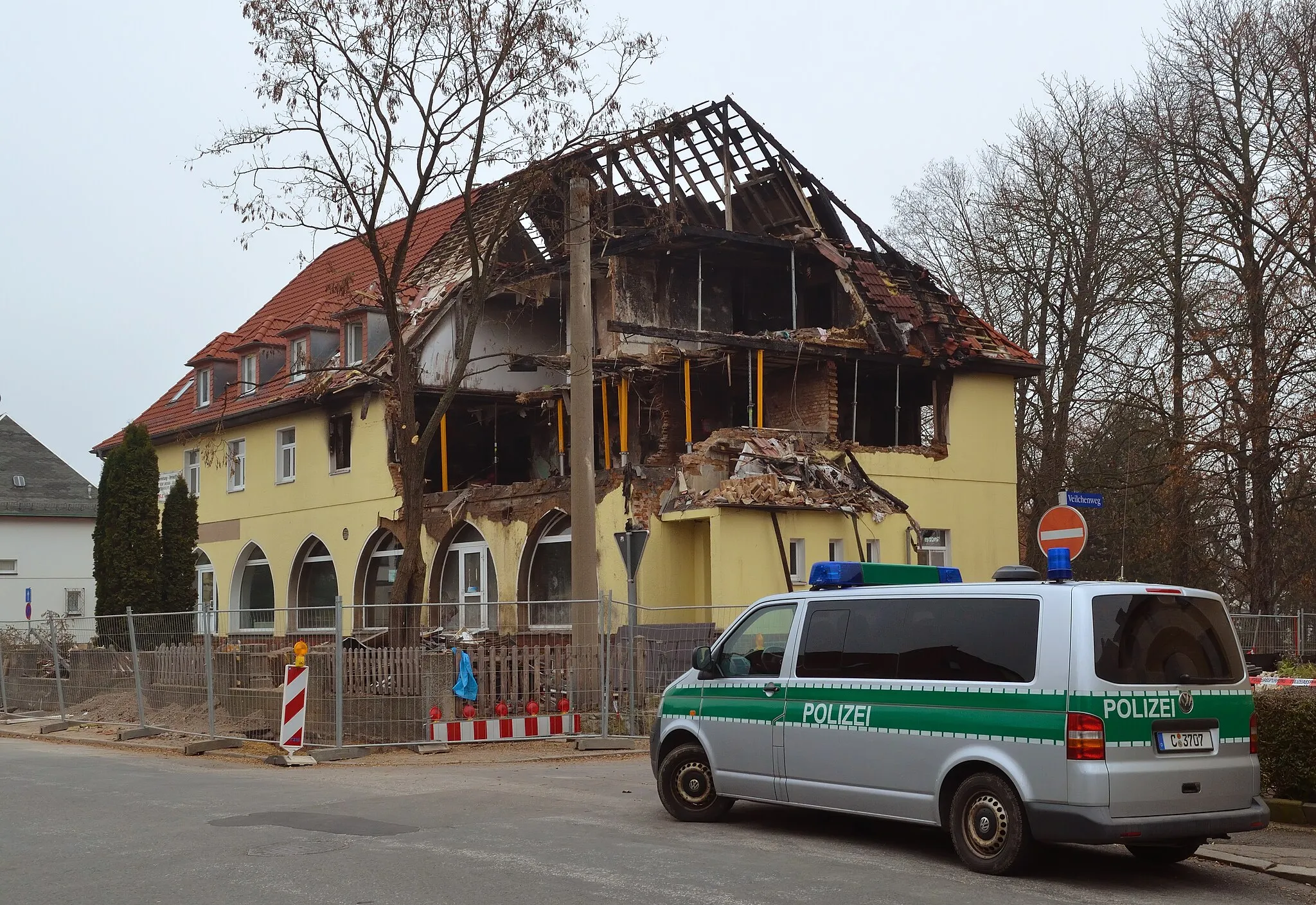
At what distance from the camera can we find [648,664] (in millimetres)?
19734

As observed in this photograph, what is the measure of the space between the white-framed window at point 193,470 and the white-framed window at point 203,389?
1.34m

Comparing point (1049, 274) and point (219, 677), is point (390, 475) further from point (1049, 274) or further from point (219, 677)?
point (1049, 274)

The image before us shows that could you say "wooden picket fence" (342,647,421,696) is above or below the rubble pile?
below

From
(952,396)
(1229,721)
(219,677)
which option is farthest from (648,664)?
(952,396)

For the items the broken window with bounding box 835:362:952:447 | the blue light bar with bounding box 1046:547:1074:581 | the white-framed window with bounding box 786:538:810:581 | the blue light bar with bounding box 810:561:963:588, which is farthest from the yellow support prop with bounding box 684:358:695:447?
the blue light bar with bounding box 1046:547:1074:581

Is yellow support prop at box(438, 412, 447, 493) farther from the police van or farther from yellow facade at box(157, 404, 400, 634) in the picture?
the police van

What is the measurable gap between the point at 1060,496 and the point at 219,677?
36.6ft

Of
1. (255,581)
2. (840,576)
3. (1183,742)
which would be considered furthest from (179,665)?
(255,581)

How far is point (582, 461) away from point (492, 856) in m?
10.2

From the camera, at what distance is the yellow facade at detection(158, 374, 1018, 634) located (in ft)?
84.5

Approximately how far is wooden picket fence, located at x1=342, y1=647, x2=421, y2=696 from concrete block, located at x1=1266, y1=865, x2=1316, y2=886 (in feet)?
35.3

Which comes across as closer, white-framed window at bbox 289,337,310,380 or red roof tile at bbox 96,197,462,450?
white-framed window at bbox 289,337,310,380

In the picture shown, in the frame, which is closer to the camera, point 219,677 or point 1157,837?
point 1157,837

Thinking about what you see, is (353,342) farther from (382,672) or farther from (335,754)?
(335,754)
